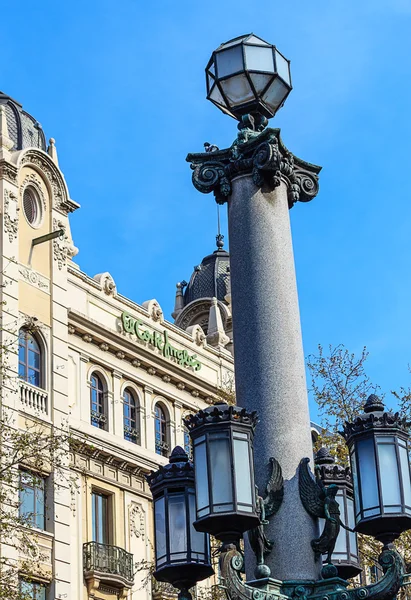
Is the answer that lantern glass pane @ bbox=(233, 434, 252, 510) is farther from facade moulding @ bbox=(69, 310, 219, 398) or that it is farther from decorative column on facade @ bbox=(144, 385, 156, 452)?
decorative column on facade @ bbox=(144, 385, 156, 452)

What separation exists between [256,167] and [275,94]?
922 millimetres

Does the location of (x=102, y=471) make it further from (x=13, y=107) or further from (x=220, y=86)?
(x=220, y=86)

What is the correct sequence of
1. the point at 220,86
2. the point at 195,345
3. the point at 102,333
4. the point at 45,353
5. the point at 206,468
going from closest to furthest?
the point at 206,468, the point at 220,86, the point at 45,353, the point at 102,333, the point at 195,345

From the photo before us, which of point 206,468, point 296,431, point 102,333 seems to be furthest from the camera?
point 102,333

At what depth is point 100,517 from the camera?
115 feet

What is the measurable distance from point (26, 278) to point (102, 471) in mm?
5598

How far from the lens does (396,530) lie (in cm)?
1019

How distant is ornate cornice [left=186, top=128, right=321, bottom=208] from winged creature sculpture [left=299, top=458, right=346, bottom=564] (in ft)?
8.95

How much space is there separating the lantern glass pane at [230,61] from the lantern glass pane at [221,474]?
13.2 ft

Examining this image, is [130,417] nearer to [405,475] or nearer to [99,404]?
[99,404]

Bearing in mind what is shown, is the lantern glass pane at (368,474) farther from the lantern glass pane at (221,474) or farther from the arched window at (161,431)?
the arched window at (161,431)

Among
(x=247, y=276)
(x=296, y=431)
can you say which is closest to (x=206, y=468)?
(x=296, y=431)

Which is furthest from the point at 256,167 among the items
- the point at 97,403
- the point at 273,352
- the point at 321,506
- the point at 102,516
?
the point at 97,403

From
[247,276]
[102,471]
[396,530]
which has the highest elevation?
[102,471]
